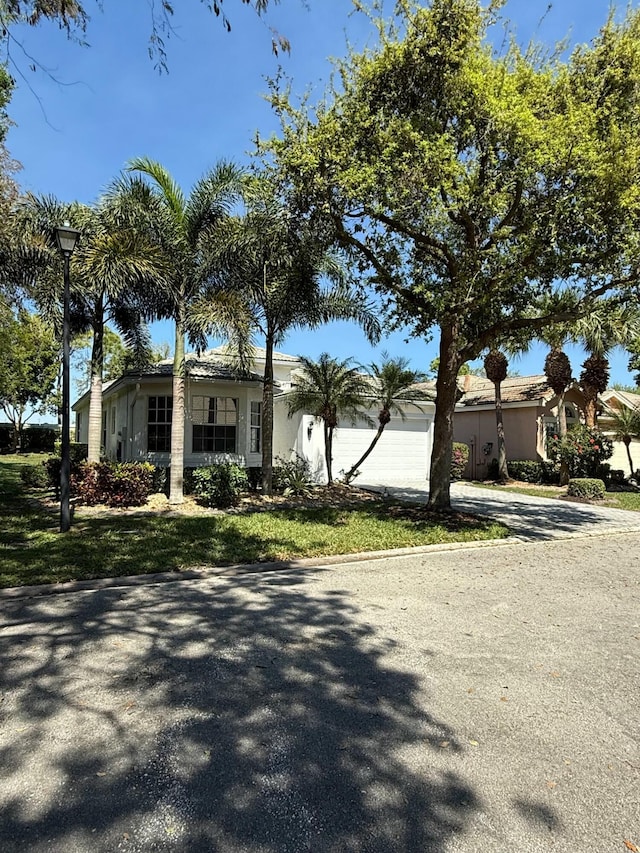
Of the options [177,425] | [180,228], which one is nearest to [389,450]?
[177,425]

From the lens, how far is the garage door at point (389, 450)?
18688 millimetres

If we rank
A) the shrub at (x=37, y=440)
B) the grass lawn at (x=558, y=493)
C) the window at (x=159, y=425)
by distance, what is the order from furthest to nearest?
the shrub at (x=37, y=440), the grass lawn at (x=558, y=493), the window at (x=159, y=425)

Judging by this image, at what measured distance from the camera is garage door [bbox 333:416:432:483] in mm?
18688

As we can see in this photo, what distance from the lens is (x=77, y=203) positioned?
12.4m

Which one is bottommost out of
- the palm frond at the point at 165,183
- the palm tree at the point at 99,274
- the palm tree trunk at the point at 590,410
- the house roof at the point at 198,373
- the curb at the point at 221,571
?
the curb at the point at 221,571

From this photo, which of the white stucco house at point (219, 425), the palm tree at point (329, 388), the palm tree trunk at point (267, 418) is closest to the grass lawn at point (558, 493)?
the white stucco house at point (219, 425)

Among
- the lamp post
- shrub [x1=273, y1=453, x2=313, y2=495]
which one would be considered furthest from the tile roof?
the lamp post

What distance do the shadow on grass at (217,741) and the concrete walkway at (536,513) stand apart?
7203 mm

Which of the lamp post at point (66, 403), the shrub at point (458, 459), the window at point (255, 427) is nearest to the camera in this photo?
the lamp post at point (66, 403)

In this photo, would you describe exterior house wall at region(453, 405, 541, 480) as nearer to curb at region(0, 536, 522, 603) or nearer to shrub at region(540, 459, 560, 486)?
shrub at region(540, 459, 560, 486)

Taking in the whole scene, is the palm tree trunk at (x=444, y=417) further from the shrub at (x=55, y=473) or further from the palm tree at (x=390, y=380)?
the shrub at (x=55, y=473)

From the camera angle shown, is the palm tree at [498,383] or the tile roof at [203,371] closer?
the tile roof at [203,371]

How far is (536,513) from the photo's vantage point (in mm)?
12906

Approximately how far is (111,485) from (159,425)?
319 centimetres
